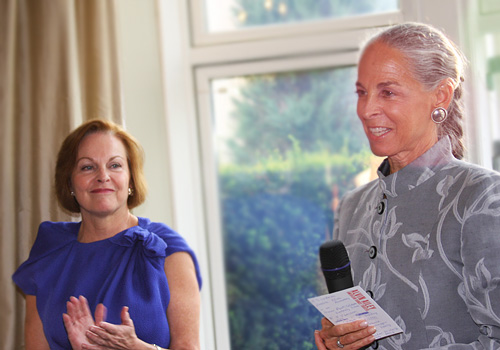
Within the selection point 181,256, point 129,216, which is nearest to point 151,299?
point 181,256

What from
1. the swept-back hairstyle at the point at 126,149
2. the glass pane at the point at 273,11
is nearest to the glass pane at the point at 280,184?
the glass pane at the point at 273,11

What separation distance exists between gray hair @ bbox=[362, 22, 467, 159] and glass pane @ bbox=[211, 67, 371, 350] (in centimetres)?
118

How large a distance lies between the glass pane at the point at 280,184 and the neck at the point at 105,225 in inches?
33.7

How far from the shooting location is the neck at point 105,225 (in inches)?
85.3

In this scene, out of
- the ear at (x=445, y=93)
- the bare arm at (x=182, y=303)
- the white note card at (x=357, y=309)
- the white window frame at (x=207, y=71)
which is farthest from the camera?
the white window frame at (x=207, y=71)

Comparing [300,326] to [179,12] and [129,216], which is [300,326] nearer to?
[129,216]

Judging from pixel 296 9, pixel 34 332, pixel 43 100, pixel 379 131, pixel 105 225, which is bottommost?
pixel 34 332

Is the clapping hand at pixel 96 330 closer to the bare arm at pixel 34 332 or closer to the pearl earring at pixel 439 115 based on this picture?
the bare arm at pixel 34 332

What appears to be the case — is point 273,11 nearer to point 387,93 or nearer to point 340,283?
point 387,93

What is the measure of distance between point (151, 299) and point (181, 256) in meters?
0.20

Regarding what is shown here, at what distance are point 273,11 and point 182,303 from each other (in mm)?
1662

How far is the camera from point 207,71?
115 inches

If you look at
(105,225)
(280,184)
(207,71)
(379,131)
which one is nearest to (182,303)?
(105,225)

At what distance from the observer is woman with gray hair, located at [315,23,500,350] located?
1.31 meters
